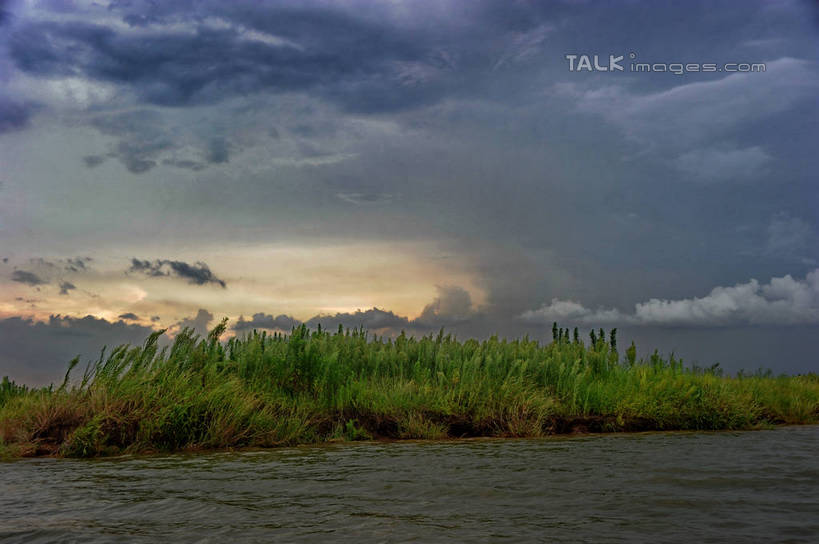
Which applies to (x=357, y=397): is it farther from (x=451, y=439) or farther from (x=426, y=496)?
(x=426, y=496)

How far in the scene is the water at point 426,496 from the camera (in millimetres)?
4633

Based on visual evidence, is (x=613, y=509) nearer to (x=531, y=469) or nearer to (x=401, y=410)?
(x=531, y=469)

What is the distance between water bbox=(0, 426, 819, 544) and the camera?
4.63 metres

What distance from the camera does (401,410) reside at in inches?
449

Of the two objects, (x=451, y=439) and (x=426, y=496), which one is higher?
(x=426, y=496)

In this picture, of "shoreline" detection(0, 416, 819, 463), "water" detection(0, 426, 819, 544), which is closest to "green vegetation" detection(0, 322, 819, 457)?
"shoreline" detection(0, 416, 819, 463)

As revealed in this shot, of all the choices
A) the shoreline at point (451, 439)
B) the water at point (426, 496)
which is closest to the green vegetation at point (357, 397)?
the shoreline at point (451, 439)

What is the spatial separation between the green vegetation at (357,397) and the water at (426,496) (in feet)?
3.61

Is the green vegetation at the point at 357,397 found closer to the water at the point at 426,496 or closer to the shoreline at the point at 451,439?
the shoreline at the point at 451,439

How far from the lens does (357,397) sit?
11.8 m

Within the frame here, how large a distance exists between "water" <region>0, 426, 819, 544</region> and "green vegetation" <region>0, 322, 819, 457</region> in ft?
3.61

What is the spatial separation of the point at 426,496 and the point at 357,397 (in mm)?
5998

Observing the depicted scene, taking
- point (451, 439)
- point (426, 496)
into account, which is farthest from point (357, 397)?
point (426, 496)

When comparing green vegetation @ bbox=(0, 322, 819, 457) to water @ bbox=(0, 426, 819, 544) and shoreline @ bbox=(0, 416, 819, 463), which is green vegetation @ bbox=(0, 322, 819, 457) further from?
water @ bbox=(0, 426, 819, 544)
